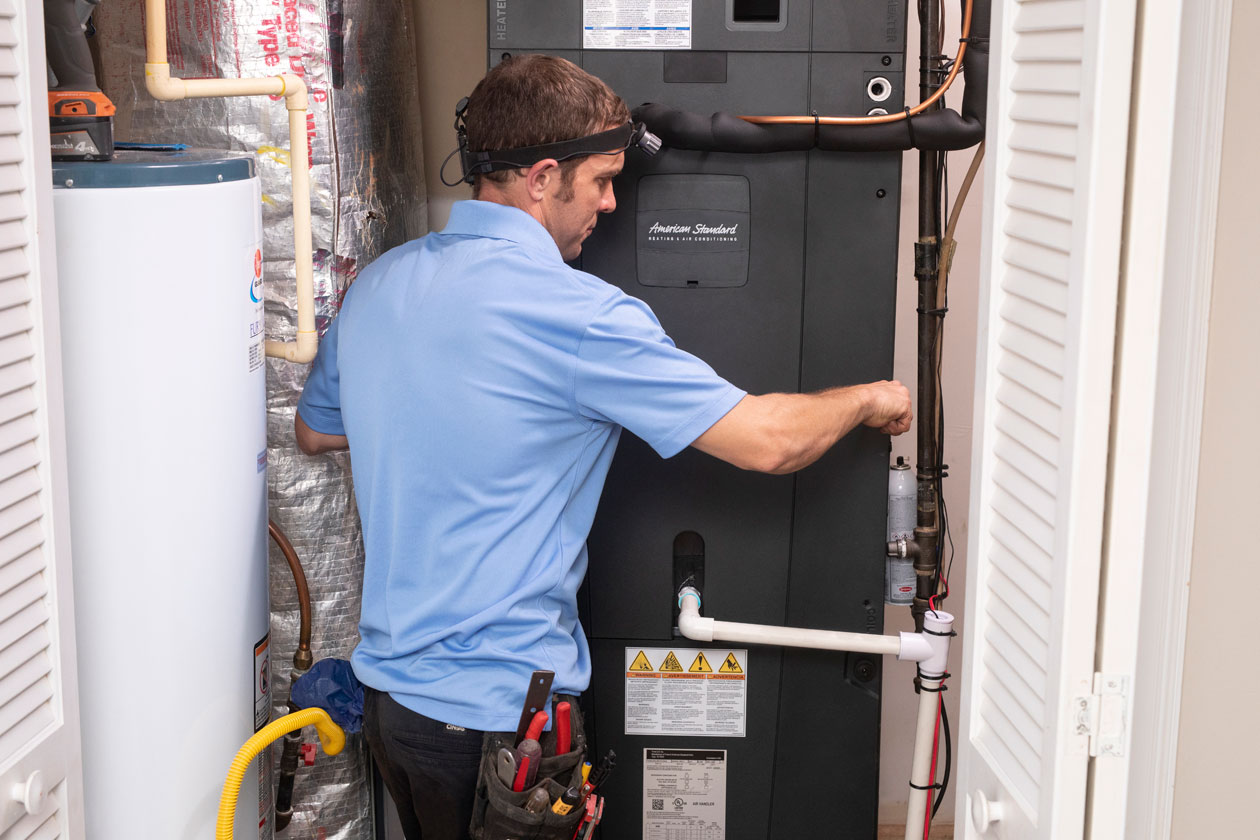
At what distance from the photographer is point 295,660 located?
1.97 m

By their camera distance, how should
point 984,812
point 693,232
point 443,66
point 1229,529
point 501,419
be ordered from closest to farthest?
point 1229,529 < point 984,812 < point 501,419 < point 693,232 < point 443,66

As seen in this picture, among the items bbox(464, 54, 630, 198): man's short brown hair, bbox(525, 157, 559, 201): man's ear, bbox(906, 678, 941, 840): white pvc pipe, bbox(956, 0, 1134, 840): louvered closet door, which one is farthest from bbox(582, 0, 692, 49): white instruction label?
bbox(906, 678, 941, 840): white pvc pipe

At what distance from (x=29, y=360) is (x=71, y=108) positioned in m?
0.44

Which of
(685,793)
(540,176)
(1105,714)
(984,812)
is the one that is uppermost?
(540,176)

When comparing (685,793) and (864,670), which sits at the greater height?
(864,670)

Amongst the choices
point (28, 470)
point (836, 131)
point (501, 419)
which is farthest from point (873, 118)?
point (28, 470)

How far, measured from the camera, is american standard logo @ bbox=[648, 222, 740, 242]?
5.81ft

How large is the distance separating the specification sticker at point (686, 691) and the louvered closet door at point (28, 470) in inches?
37.5

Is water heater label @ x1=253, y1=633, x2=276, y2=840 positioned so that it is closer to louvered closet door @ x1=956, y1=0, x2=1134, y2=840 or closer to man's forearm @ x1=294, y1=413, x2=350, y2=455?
man's forearm @ x1=294, y1=413, x2=350, y2=455

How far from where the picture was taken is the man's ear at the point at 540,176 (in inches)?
63.9

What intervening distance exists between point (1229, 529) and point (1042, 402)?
0.55ft

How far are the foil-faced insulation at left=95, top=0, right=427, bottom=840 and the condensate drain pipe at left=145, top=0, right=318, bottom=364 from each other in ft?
0.69

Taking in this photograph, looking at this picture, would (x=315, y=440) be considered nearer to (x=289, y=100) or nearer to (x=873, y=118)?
(x=289, y=100)

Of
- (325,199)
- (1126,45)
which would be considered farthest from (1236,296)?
(325,199)
